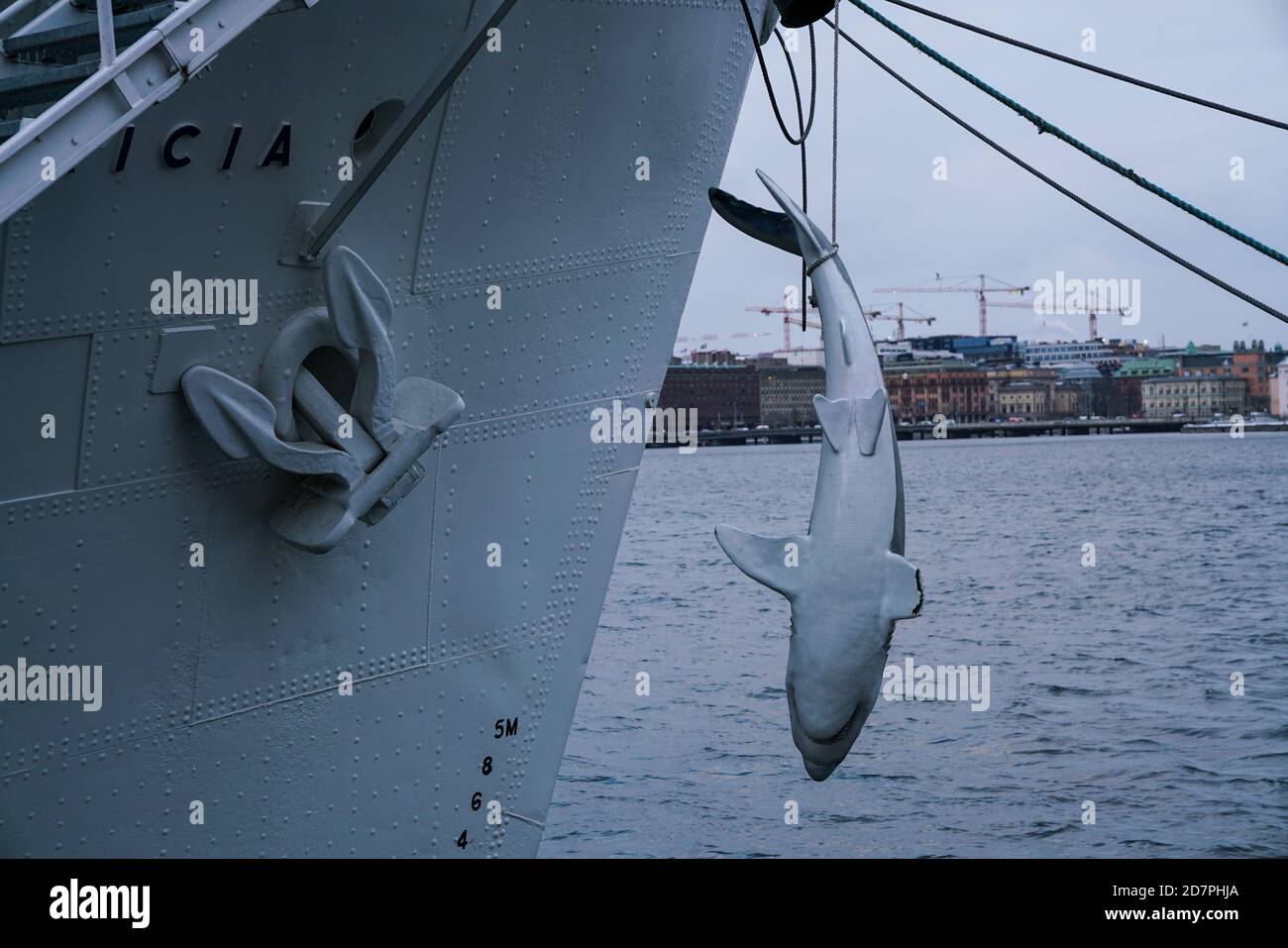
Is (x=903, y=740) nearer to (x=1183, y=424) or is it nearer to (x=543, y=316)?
(x=543, y=316)

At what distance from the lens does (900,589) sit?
16.6 ft

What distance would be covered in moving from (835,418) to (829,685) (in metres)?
0.93

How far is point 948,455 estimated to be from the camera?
14712 cm

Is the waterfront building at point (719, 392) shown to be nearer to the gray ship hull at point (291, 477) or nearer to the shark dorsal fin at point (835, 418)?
the gray ship hull at point (291, 477)

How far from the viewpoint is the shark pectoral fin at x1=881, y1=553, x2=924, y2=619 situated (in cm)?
505

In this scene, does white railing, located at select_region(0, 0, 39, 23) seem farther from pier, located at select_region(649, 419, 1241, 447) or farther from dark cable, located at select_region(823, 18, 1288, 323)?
pier, located at select_region(649, 419, 1241, 447)

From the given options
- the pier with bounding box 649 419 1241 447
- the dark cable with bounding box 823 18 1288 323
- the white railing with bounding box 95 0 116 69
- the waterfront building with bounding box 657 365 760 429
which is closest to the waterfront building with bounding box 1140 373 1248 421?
the pier with bounding box 649 419 1241 447

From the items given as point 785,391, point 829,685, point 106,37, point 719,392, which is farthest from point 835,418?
point 785,391

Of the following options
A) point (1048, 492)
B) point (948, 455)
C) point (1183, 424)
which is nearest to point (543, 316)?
point (1048, 492)

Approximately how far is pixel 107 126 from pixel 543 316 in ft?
10.0

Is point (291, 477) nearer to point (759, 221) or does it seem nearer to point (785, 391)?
point (759, 221)

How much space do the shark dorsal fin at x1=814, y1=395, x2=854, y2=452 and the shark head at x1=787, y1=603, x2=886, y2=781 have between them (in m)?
0.61

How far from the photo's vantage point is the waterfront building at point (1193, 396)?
156375mm

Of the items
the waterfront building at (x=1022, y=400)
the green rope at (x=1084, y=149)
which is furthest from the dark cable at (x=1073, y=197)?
the waterfront building at (x=1022, y=400)
